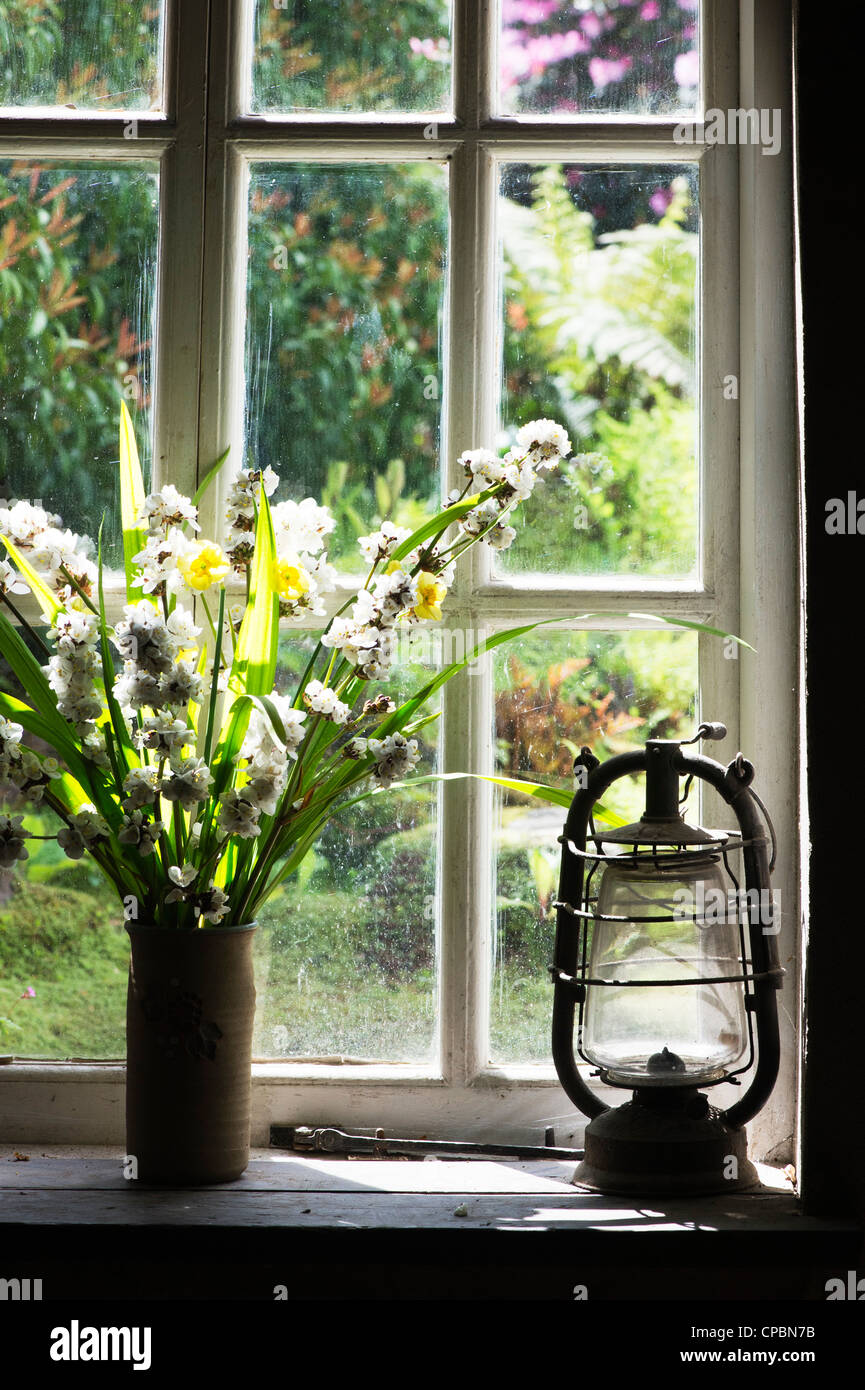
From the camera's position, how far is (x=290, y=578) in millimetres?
1333

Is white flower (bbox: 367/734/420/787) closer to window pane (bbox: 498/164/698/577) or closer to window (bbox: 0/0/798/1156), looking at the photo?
window (bbox: 0/0/798/1156)

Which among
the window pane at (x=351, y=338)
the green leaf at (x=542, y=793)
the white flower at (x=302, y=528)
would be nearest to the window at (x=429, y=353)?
the window pane at (x=351, y=338)

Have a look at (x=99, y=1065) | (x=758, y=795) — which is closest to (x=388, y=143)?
(x=758, y=795)

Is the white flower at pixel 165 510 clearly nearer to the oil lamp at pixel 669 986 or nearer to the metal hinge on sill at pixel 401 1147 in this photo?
the oil lamp at pixel 669 986

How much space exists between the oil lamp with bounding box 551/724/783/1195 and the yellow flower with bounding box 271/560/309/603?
0.39 meters

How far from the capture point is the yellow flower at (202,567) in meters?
1.28

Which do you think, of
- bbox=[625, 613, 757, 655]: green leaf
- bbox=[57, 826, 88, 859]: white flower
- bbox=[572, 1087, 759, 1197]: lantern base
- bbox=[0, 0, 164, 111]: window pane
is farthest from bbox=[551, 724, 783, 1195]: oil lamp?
bbox=[0, 0, 164, 111]: window pane

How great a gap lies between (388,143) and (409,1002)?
3.68 ft

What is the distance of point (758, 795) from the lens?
151 cm

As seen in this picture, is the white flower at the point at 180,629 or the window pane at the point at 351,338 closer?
the white flower at the point at 180,629

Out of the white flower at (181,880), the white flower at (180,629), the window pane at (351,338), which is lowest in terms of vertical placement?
the white flower at (181,880)

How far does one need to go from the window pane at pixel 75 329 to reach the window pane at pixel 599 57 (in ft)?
1.67
